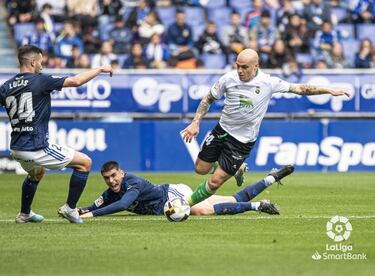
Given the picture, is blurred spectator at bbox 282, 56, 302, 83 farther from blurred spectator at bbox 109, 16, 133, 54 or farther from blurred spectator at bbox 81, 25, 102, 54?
blurred spectator at bbox 81, 25, 102, 54

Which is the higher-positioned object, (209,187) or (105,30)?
(105,30)

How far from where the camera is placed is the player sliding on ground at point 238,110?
1386 centimetres

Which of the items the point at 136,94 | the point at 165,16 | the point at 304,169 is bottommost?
the point at 304,169

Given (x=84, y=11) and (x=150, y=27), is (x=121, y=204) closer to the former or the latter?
(x=150, y=27)

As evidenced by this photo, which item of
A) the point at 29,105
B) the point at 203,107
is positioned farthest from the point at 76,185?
the point at 203,107

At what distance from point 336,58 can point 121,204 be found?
48.8ft

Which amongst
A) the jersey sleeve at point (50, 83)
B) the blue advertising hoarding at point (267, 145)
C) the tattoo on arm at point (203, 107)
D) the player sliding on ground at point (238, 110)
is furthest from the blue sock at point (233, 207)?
the blue advertising hoarding at point (267, 145)

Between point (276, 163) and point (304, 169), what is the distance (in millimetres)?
698

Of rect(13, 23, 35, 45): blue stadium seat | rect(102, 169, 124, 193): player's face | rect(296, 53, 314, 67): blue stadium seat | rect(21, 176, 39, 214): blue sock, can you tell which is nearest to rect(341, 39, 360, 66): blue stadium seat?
rect(296, 53, 314, 67): blue stadium seat

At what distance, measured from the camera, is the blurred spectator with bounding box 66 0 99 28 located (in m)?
27.7

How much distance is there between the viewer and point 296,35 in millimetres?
27750

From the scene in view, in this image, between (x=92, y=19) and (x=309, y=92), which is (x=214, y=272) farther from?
(x=92, y=19)

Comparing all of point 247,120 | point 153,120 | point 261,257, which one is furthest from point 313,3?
point 261,257

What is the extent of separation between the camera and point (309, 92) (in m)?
13.9
